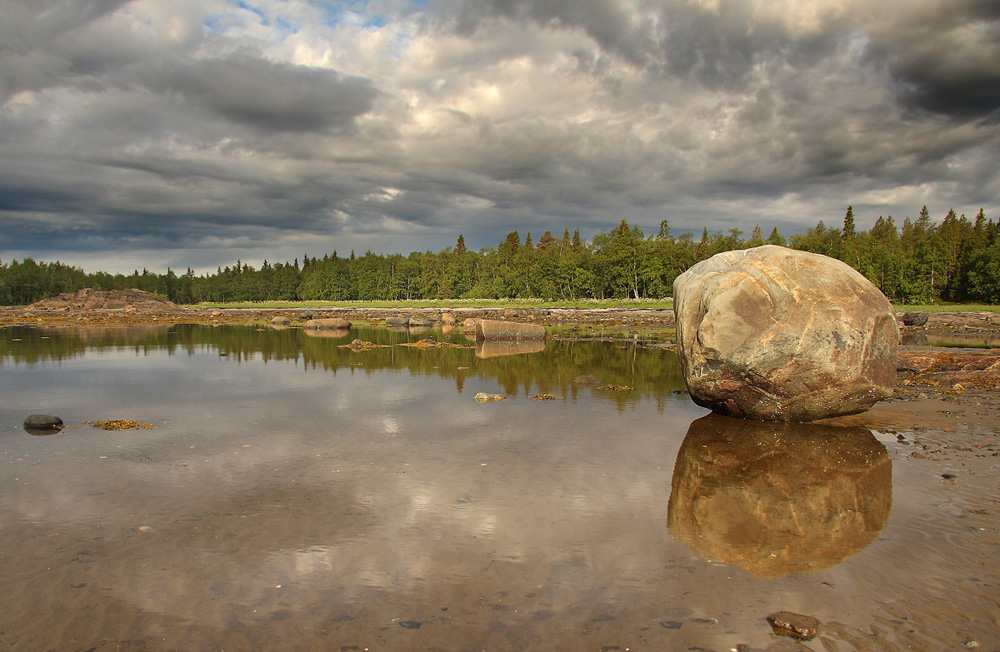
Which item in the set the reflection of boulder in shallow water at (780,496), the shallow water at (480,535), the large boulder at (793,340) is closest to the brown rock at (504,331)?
the shallow water at (480,535)

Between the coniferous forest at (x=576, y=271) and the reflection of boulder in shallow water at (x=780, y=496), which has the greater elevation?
the coniferous forest at (x=576, y=271)

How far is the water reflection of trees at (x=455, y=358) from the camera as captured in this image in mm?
20019

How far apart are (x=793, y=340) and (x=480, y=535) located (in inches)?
360

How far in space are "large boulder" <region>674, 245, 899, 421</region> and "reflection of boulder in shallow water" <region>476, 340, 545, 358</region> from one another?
52.9 ft

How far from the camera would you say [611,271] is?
97.1 m

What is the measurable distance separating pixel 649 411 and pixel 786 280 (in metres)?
4.80

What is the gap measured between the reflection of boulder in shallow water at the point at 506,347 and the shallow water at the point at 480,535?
596 inches

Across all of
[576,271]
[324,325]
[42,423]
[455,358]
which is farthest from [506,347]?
[576,271]

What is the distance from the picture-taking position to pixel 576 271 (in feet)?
331

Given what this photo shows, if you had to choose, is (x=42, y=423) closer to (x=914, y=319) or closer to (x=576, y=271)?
(x=914, y=319)

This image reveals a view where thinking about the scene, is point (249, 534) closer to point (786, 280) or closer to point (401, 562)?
point (401, 562)

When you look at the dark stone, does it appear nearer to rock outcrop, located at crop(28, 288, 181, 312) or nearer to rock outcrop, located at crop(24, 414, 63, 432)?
rock outcrop, located at crop(24, 414, 63, 432)

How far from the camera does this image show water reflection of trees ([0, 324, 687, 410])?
65.7 ft

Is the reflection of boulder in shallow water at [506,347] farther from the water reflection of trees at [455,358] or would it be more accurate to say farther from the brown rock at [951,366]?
the brown rock at [951,366]
